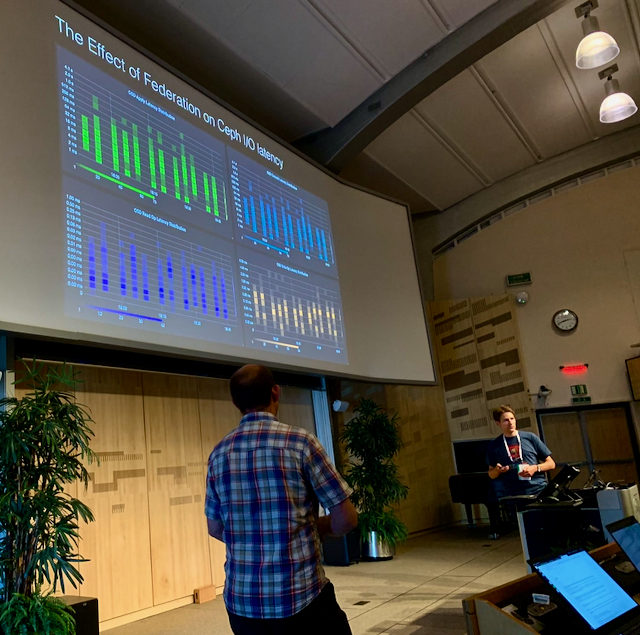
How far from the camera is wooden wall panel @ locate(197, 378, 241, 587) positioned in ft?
16.4

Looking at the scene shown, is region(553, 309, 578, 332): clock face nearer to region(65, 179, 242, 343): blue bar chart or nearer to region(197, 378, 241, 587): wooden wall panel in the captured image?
region(197, 378, 241, 587): wooden wall panel

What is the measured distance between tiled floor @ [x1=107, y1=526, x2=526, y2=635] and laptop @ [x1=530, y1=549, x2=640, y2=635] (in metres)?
1.94

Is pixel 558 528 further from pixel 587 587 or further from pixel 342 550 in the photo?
pixel 342 550

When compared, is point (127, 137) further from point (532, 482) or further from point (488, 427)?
point (488, 427)

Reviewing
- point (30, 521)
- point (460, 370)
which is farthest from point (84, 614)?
point (460, 370)

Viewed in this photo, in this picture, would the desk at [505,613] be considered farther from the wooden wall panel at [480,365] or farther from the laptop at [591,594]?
the wooden wall panel at [480,365]

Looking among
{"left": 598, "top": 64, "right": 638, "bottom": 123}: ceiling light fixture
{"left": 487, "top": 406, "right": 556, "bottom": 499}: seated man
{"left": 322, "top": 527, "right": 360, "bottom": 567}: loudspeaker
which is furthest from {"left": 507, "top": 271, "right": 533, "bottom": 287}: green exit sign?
{"left": 487, "top": 406, "right": 556, "bottom": 499}: seated man

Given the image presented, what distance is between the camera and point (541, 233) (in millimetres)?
9039

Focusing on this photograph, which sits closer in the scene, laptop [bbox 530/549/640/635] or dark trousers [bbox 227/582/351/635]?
Answer: laptop [bbox 530/549/640/635]

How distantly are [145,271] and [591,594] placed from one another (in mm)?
3079

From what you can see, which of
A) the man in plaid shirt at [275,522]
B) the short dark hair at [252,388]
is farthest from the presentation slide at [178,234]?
the man in plaid shirt at [275,522]

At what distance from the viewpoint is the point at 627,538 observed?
6.08 feet

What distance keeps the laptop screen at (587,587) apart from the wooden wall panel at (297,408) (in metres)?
4.62

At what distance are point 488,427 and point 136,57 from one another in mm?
6411
